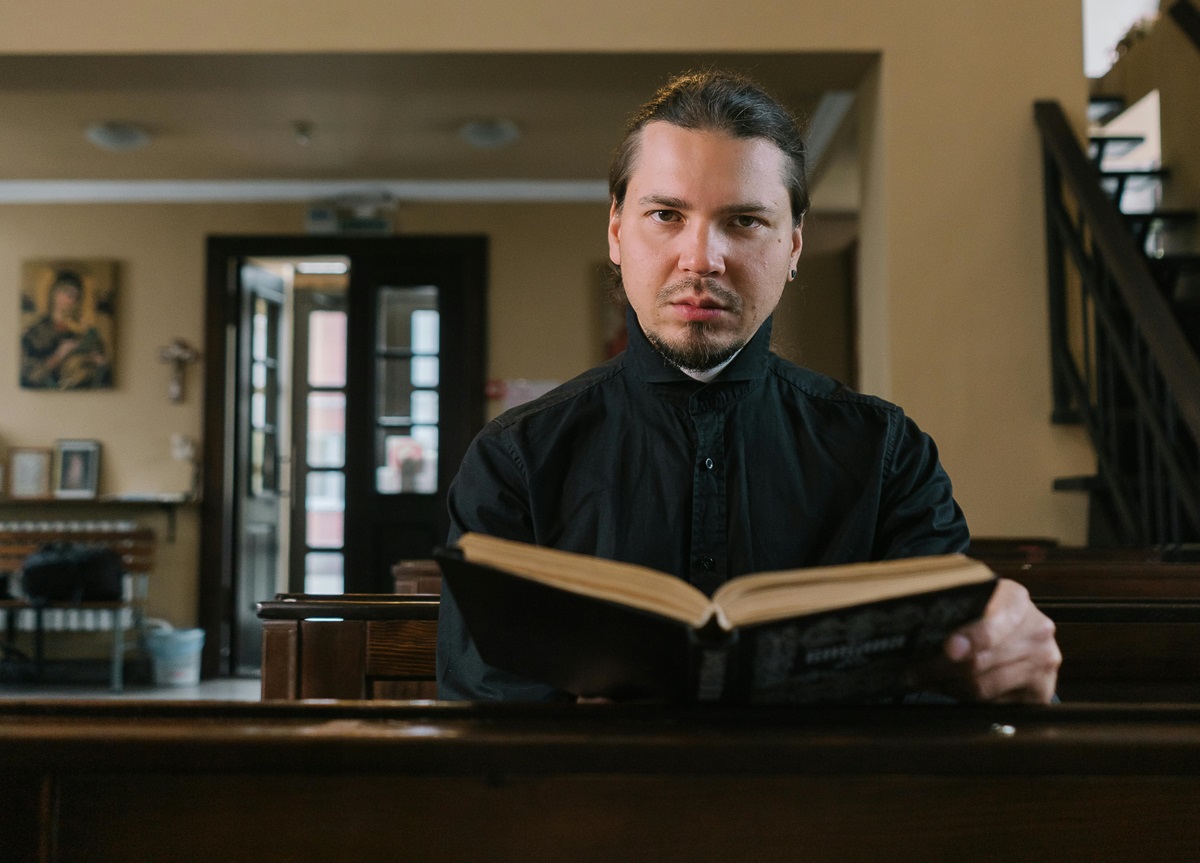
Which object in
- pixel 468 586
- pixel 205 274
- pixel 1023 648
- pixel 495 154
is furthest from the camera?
pixel 205 274

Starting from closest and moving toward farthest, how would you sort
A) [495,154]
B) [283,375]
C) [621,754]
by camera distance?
[621,754] → [495,154] → [283,375]

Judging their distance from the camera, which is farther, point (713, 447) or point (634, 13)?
point (634, 13)

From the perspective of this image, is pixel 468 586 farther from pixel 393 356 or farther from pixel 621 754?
pixel 393 356

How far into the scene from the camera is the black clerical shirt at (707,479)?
127 cm

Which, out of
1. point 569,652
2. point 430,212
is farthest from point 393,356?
point 569,652

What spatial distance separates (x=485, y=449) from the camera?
132 cm

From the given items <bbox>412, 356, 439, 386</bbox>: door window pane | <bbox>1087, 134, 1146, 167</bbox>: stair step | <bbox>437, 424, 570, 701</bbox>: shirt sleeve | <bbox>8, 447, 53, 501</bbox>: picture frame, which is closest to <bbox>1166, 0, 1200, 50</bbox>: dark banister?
<bbox>1087, 134, 1146, 167</bbox>: stair step

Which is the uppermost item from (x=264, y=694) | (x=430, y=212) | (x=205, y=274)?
(x=430, y=212)

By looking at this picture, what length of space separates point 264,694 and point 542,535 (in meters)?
0.71

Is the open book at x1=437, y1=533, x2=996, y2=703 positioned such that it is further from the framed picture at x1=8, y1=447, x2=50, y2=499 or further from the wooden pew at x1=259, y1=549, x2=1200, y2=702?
the framed picture at x1=8, y1=447, x2=50, y2=499

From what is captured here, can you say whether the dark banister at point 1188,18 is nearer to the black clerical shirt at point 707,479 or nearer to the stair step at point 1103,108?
the stair step at point 1103,108

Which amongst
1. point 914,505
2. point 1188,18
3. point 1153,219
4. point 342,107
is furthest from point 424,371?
point 914,505

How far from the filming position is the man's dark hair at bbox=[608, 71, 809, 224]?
1307 millimetres

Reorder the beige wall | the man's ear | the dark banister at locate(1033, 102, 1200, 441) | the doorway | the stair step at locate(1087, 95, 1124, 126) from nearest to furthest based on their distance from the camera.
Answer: the man's ear → the dark banister at locate(1033, 102, 1200, 441) → the beige wall → the stair step at locate(1087, 95, 1124, 126) → the doorway
